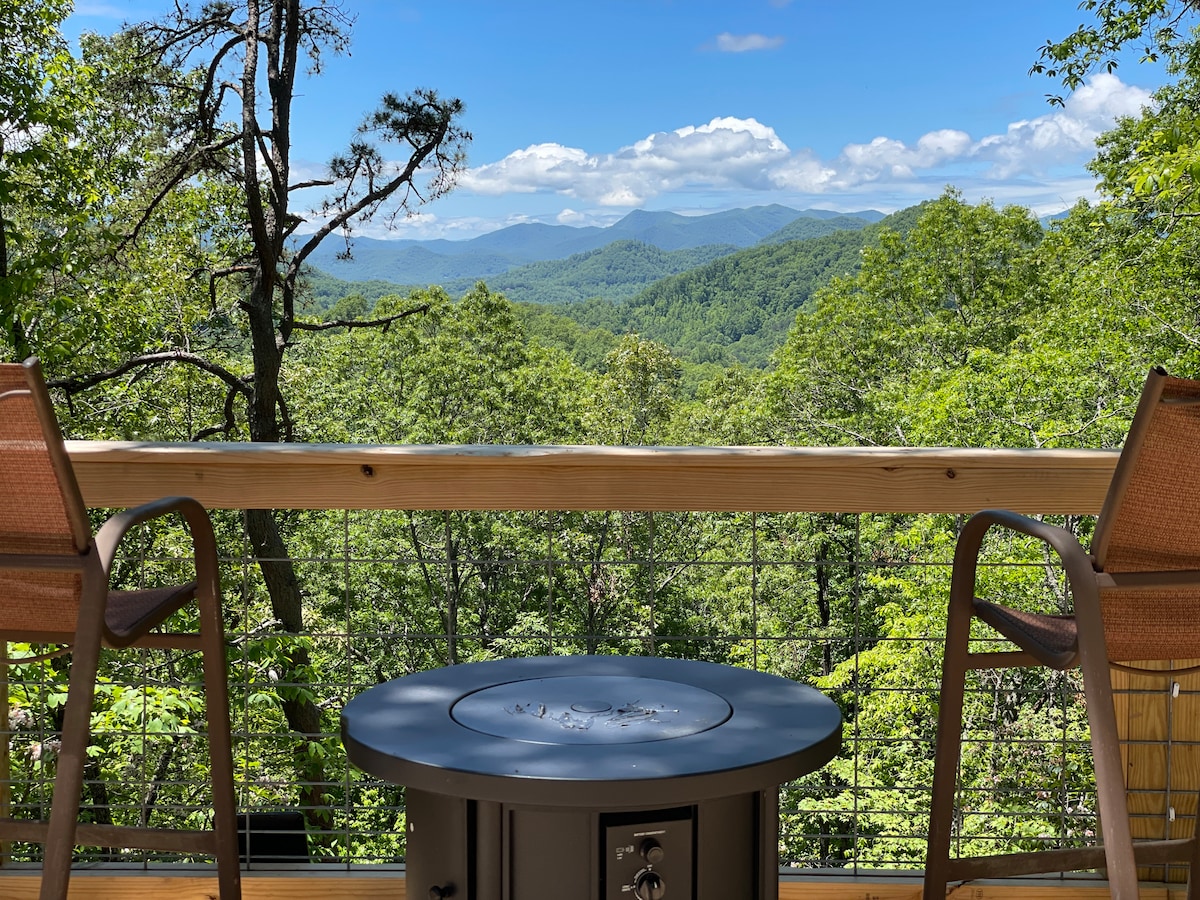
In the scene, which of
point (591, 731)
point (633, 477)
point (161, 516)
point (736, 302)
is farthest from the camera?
point (736, 302)

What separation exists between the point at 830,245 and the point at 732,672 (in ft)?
77.0

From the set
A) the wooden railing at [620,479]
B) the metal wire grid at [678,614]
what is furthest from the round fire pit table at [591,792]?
the metal wire grid at [678,614]

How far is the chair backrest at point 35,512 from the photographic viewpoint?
1.44 meters

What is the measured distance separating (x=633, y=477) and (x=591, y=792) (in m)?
1.03

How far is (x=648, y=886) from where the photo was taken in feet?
4.14

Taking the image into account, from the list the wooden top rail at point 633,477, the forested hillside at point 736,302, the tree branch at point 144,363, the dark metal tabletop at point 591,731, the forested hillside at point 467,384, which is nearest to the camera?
the dark metal tabletop at point 591,731

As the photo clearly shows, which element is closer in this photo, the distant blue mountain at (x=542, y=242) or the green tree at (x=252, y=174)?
the green tree at (x=252, y=174)

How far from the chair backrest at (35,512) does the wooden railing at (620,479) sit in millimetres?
635

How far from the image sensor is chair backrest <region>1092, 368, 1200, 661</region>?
1451 mm

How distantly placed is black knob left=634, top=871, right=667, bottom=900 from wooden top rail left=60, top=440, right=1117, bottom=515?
95cm

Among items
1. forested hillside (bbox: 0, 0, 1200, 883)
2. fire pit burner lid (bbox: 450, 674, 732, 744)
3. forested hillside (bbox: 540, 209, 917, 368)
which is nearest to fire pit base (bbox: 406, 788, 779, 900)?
fire pit burner lid (bbox: 450, 674, 732, 744)

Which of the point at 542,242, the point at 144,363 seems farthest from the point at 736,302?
the point at 144,363

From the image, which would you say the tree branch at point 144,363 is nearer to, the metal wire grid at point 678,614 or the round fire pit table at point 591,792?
the metal wire grid at point 678,614

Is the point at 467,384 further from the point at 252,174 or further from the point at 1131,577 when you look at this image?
the point at 1131,577
